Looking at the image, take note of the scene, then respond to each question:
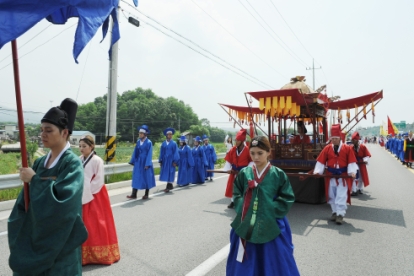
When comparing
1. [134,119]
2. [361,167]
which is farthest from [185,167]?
[134,119]

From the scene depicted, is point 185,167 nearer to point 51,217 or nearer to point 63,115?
point 63,115

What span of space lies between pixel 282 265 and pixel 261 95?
4661 millimetres

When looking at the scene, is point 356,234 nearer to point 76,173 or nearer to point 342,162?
point 342,162

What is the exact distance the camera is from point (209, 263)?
3918mm

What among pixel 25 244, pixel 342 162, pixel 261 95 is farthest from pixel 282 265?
pixel 261 95

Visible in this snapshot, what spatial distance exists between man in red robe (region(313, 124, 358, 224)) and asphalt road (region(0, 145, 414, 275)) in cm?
34

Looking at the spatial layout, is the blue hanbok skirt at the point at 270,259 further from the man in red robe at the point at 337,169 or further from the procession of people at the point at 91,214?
the man in red robe at the point at 337,169

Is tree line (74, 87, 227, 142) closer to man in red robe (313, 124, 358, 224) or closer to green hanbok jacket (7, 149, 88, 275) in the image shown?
man in red robe (313, 124, 358, 224)

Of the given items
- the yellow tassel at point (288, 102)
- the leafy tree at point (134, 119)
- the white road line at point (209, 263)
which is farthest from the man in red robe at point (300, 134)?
the leafy tree at point (134, 119)

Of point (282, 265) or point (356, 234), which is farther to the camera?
point (356, 234)

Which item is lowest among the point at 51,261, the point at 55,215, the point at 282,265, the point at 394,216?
the point at 394,216

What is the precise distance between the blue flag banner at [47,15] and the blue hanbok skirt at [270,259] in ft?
7.00

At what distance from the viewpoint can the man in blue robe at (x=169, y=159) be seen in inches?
372

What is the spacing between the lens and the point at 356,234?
5172mm
